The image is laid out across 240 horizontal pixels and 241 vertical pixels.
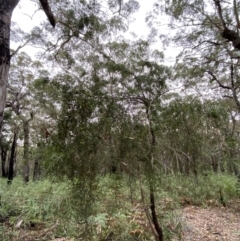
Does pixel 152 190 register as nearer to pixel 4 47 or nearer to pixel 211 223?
pixel 4 47

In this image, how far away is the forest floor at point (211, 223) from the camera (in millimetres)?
4238

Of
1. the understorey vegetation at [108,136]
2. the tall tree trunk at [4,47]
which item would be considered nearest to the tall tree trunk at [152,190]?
the understorey vegetation at [108,136]

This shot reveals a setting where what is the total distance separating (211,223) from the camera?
5039mm

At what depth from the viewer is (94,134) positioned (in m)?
2.56

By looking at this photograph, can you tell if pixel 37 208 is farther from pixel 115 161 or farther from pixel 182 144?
pixel 182 144

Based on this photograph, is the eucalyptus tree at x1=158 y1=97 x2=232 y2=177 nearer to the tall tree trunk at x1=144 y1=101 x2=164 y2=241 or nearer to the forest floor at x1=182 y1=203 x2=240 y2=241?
the tall tree trunk at x1=144 y1=101 x2=164 y2=241

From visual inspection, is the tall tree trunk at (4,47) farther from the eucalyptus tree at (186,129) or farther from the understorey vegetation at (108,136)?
the eucalyptus tree at (186,129)

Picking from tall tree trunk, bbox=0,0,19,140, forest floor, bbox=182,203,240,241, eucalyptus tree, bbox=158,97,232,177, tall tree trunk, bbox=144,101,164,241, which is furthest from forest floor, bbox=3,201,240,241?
tall tree trunk, bbox=0,0,19,140

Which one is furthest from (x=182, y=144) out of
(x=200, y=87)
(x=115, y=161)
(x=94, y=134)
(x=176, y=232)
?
(x=200, y=87)

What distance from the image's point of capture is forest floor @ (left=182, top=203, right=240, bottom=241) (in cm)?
424

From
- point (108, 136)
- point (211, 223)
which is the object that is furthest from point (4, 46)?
point (211, 223)

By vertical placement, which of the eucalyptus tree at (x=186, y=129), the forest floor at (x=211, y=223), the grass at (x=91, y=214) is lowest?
the forest floor at (x=211, y=223)

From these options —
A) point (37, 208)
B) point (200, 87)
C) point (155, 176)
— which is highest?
point (200, 87)

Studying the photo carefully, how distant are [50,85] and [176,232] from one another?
3.33 meters
